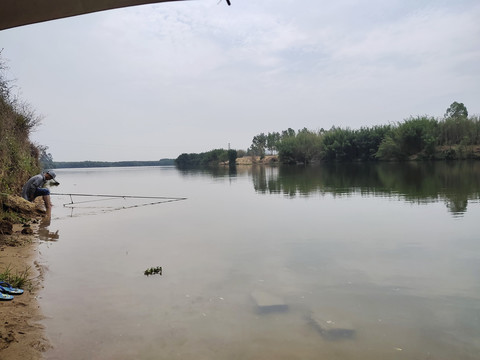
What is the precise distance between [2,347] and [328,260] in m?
4.91

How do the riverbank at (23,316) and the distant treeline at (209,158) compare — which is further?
the distant treeline at (209,158)

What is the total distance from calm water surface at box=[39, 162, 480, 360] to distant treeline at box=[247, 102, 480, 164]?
49654mm

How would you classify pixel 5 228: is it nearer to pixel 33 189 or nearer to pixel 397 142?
pixel 33 189

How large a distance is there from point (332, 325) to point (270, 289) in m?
1.28

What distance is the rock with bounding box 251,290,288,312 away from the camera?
4.53 metres

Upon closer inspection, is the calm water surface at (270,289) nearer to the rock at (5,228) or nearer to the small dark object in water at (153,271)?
the small dark object in water at (153,271)

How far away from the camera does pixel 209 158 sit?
116 metres

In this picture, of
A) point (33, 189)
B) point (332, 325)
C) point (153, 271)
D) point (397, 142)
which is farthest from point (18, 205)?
point (397, 142)

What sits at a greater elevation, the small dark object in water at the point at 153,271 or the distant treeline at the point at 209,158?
the distant treeline at the point at 209,158

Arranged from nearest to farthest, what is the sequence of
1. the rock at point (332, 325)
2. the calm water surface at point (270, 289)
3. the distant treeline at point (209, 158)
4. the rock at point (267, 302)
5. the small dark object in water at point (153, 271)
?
the calm water surface at point (270, 289), the rock at point (332, 325), the rock at point (267, 302), the small dark object in water at point (153, 271), the distant treeline at point (209, 158)

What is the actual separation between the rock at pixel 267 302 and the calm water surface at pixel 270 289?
0.01 metres

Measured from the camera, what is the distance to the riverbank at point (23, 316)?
11.0ft

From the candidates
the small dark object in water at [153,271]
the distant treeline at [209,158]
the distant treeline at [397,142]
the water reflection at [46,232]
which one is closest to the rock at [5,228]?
the water reflection at [46,232]

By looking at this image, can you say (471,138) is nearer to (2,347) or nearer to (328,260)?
(328,260)
